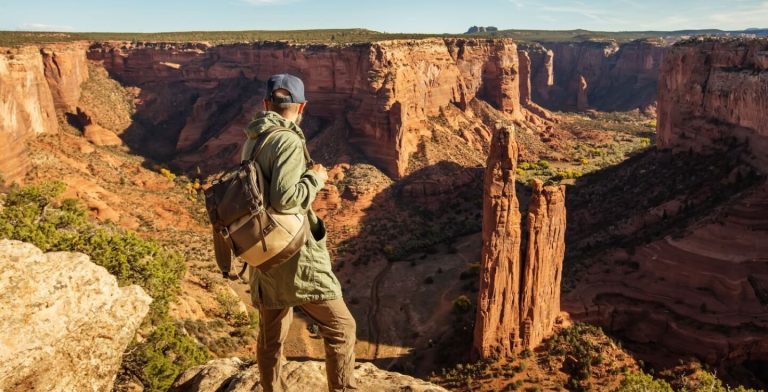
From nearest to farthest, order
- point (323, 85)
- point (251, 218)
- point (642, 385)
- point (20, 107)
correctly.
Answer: point (251, 218) < point (642, 385) < point (20, 107) < point (323, 85)

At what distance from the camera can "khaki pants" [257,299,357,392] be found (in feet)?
26.3

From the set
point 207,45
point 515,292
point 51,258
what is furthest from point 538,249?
point 207,45

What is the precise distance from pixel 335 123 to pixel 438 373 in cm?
4334

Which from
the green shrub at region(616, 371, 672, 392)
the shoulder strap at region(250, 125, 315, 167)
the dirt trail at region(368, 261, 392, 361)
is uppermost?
the shoulder strap at region(250, 125, 315, 167)

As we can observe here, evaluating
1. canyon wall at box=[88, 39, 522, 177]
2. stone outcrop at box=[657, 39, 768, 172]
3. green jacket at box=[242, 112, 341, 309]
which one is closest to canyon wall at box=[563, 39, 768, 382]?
stone outcrop at box=[657, 39, 768, 172]

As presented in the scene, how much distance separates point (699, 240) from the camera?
3612 cm

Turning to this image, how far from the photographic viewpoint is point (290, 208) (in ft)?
22.2

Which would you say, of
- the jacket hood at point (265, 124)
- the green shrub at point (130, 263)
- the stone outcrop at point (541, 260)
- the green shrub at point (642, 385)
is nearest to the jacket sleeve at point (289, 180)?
the jacket hood at point (265, 124)

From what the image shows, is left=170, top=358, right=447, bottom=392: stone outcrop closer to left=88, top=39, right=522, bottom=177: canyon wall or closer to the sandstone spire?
the sandstone spire

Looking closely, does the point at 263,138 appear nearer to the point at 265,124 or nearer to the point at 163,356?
the point at 265,124

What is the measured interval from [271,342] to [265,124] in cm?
369

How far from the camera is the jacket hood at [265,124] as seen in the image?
696 cm

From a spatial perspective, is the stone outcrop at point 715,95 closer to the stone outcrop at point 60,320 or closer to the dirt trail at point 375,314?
the dirt trail at point 375,314

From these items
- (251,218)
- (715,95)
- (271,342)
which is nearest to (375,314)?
(271,342)
